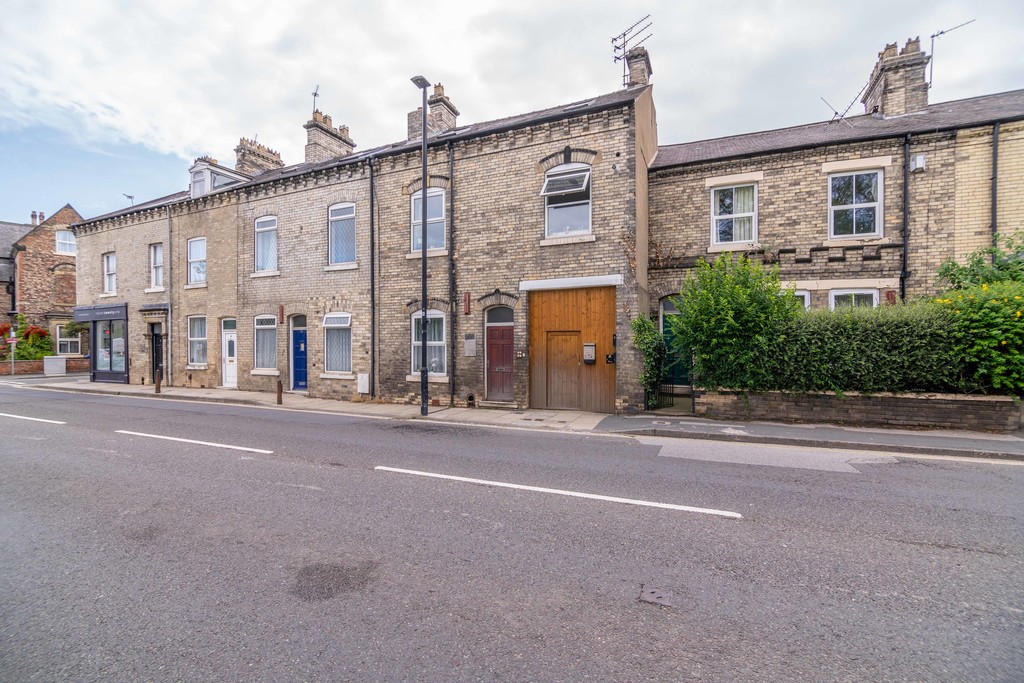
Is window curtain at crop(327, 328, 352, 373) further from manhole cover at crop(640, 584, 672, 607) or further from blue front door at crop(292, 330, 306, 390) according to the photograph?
manhole cover at crop(640, 584, 672, 607)

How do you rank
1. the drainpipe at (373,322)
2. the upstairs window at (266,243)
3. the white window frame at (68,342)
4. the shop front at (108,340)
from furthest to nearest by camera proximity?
the white window frame at (68,342) → the shop front at (108,340) → the upstairs window at (266,243) → the drainpipe at (373,322)

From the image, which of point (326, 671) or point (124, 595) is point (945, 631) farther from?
point (124, 595)

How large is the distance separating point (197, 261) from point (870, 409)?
2238 centimetres

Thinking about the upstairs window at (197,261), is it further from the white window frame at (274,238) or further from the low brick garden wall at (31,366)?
the low brick garden wall at (31,366)

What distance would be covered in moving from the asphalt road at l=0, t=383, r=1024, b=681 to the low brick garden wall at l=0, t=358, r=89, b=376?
30.9m

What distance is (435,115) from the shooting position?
56.1 feet

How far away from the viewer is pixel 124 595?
10.8 feet

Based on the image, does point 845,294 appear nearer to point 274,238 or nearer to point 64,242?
point 274,238

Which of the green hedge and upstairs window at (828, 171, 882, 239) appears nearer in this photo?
the green hedge

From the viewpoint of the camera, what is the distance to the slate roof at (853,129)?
12.2 meters

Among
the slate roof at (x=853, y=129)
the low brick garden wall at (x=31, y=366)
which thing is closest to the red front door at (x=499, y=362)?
the slate roof at (x=853, y=129)

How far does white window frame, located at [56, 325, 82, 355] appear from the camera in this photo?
30.4 m

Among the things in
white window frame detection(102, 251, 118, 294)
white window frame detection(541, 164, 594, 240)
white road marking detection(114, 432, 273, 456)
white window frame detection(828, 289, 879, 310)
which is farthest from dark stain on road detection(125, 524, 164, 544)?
white window frame detection(102, 251, 118, 294)

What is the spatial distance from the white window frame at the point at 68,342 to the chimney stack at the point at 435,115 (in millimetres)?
28995
